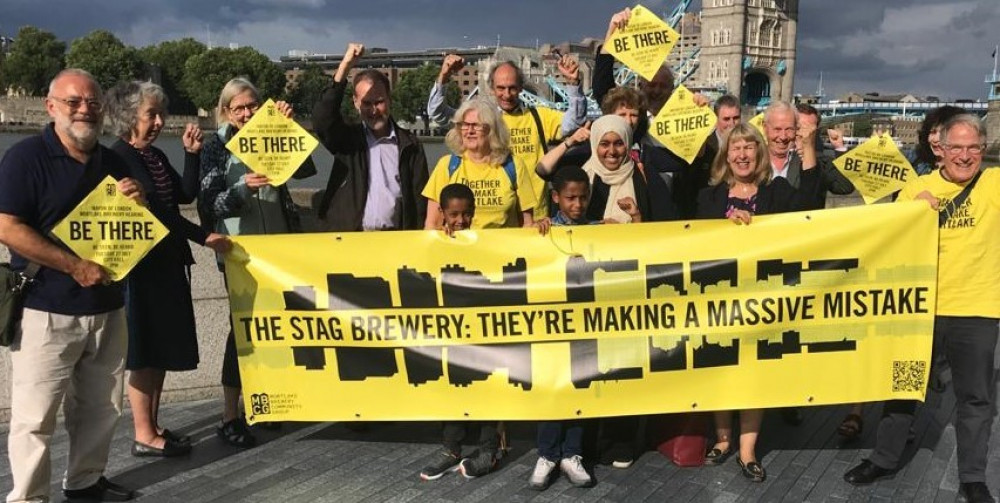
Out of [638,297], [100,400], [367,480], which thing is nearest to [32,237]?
[100,400]

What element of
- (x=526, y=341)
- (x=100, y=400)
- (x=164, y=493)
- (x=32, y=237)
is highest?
(x=32, y=237)

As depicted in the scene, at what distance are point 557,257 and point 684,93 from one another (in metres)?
1.40

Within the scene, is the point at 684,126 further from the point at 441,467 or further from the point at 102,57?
the point at 102,57

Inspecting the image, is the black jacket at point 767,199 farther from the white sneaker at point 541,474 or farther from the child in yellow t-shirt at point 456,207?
the white sneaker at point 541,474

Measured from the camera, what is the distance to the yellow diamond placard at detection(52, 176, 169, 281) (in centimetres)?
337

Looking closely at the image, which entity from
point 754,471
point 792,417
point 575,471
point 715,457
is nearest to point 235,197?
point 575,471

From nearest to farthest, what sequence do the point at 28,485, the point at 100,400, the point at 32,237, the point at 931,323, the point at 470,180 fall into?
the point at 32,237, the point at 28,485, the point at 100,400, the point at 931,323, the point at 470,180

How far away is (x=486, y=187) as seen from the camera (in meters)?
4.28

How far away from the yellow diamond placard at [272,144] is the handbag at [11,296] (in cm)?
115

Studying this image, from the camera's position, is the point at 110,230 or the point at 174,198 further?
the point at 174,198

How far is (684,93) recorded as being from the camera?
459 cm

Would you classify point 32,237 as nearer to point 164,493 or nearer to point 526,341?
point 164,493

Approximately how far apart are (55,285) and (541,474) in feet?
Answer: 8.17

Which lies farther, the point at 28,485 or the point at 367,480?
the point at 367,480
